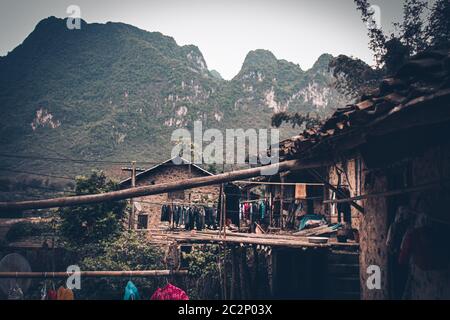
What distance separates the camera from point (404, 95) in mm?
4734

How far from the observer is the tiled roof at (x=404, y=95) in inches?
170

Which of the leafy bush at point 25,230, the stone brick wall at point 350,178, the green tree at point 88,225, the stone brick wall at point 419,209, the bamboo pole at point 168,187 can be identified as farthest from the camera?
the leafy bush at point 25,230

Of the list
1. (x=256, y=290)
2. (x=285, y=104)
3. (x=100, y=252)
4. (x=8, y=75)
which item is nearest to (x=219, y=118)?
(x=285, y=104)

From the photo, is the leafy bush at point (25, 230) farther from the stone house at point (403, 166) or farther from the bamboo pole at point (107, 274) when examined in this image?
the stone house at point (403, 166)

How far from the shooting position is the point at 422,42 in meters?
26.7

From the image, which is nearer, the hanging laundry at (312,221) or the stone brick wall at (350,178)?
the stone brick wall at (350,178)

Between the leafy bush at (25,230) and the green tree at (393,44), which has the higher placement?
the green tree at (393,44)

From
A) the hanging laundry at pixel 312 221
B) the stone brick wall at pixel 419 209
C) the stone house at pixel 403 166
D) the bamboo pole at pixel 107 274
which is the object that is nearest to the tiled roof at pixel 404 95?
the stone house at pixel 403 166

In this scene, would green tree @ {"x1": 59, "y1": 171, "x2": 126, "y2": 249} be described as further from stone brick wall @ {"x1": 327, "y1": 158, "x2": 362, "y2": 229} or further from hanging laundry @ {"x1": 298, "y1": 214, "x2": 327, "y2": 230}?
stone brick wall @ {"x1": 327, "y1": 158, "x2": 362, "y2": 229}

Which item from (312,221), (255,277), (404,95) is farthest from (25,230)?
(404,95)

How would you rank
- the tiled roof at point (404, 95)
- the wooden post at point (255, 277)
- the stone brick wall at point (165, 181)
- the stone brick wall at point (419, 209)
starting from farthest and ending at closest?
the stone brick wall at point (165, 181) < the wooden post at point (255, 277) < the stone brick wall at point (419, 209) < the tiled roof at point (404, 95)

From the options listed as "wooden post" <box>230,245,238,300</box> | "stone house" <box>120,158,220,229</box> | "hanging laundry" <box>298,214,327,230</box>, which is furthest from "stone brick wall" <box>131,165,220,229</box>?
"wooden post" <box>230,245,238,300</box>

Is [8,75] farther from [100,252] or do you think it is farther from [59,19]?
[100,252]
